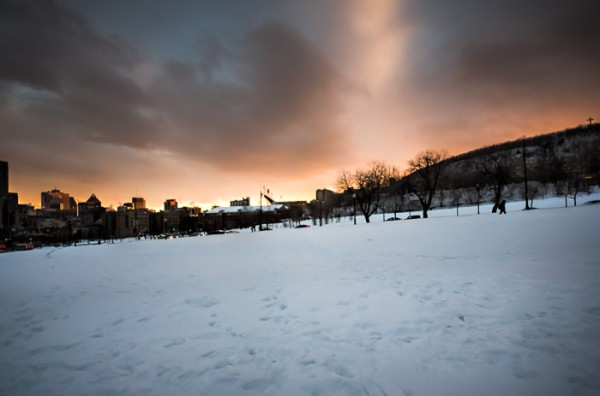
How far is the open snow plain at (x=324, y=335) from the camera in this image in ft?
11.2

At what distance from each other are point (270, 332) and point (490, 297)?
5057mm

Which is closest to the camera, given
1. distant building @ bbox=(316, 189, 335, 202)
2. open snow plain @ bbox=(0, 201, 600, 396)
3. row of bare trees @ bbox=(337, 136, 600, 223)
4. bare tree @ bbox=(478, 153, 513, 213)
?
open snow plain @ bbox=(0, 201, 600, 396)

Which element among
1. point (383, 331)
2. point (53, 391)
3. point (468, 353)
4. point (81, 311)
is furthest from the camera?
point (81, 311)

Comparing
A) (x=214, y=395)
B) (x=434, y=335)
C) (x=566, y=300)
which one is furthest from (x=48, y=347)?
(x=566, y=300)

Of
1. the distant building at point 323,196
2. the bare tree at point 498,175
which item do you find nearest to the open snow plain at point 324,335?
the bare tree at point 498,175

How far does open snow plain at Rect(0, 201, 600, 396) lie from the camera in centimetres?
342

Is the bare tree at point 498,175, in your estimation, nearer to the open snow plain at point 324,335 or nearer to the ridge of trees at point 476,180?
the ridge of trees at point 476,180

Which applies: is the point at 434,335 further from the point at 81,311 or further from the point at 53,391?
the point at 81,311

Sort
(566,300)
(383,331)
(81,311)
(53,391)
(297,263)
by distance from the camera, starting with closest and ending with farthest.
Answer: (53,391) → (383,331) → (566,300) → (81,311) → (297,263)

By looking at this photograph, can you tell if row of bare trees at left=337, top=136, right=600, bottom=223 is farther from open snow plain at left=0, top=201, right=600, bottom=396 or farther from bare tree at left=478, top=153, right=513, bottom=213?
open snow plain at left=0, top=201, right=600, bottom=396

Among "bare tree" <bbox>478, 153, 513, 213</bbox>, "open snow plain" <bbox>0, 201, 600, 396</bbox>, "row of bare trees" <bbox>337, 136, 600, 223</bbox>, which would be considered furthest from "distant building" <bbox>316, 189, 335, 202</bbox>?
"open snow plain" <bbox>0, 201, 600, 396</bbox>

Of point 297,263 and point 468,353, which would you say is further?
point 297,263

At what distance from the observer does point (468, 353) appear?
12.5 feet

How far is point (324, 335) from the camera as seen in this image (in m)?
4.72
